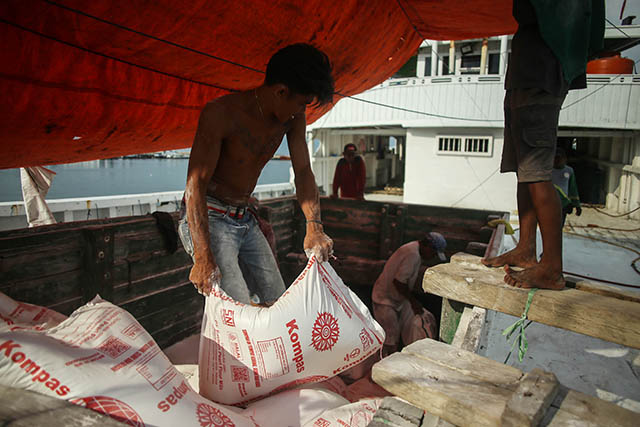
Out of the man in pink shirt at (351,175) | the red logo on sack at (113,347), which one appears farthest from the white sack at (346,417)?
the man in pink shirt at (351,175)

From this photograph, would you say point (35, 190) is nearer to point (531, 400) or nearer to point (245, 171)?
point (245, 171)

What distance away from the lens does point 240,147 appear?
197 centimetres

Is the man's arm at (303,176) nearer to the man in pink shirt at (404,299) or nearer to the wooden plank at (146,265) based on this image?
the wooden plank at (146,265)

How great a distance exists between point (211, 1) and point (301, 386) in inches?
85.6

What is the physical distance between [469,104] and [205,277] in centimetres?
1239

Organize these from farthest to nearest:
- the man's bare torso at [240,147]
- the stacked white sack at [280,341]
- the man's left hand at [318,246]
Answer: the man's bare torso at [240,147] → the man's left hand at [318,246] → the stacked white sack at [280,341]

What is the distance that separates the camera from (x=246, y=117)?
1.95 meters

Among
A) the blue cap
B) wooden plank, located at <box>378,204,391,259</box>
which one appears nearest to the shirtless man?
the blue cap

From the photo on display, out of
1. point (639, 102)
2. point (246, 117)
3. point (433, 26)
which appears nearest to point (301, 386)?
point (246, 117)

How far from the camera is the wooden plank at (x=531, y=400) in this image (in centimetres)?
101

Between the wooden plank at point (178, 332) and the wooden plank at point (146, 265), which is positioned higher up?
the wooden plank at point (146, 265)

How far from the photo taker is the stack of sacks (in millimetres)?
1235

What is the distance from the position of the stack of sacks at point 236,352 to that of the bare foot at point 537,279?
0.68 meters

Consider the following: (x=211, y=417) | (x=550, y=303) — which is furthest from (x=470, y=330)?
(x=211, y=417)
